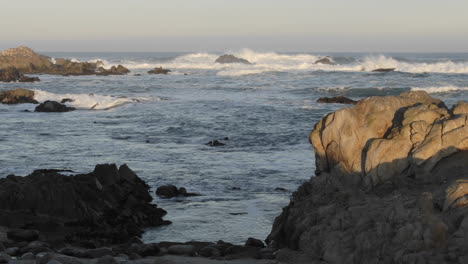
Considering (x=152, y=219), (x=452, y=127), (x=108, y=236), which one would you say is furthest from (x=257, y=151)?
(x=452, y=127)

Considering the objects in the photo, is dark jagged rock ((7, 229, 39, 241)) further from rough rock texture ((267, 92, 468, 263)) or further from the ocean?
rough rock texture ((267, 92, 468, 263))

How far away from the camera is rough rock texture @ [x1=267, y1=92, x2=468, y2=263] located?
7.95 m

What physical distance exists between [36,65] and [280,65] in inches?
1198

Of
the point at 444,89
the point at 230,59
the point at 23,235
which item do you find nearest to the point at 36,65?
A: the point at 230,59

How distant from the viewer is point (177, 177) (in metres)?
17.5

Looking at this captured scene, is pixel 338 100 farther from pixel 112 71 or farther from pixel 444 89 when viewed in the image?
pixel 112 71

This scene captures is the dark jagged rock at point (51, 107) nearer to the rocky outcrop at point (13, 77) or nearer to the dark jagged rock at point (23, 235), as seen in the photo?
the dark jagged rock at point (23, 235)

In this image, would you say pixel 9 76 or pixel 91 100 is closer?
pixel 91 100

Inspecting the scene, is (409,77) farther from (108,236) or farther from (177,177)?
(108,236)

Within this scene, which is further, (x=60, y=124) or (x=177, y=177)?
(x=60, y=124)

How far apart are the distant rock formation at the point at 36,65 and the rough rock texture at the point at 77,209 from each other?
63.4m

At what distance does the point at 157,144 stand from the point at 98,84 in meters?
37.4

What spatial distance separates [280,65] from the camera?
89875mm

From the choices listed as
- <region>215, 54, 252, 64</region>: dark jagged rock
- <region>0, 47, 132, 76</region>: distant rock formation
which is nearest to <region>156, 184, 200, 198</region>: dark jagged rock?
<region>0, 47, 132, 76</region>: distant rock formation
